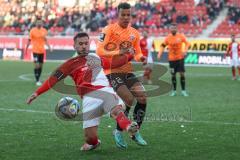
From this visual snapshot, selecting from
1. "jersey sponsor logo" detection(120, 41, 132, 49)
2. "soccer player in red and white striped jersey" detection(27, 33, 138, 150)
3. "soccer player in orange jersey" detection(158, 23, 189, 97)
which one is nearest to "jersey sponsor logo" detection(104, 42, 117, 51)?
"jersey sponsor logo" detection(120, 41, 132, 49)

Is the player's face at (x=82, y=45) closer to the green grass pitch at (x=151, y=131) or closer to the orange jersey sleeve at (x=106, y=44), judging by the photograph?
the orange jersey sleeve at (x=106, y=44)

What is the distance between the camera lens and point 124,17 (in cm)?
930

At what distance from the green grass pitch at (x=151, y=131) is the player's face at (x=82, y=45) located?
1.46 metres

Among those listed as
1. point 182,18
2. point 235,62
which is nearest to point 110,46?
point 235,62

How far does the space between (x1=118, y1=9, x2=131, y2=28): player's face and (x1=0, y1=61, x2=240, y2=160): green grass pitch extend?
75.0 inches

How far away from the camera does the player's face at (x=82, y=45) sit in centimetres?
838

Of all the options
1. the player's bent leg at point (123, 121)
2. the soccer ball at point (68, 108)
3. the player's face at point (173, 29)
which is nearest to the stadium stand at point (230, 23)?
the player's face at point (173, 29)

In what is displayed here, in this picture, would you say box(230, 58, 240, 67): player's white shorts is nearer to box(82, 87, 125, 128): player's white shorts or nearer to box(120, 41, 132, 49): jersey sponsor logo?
box(120, 41, 132, 49): jersey sponsor logo

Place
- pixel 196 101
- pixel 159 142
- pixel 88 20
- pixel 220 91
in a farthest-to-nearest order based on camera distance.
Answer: pixel 88 20, pixel 220 91, pixel 196 101, pixel 159 142

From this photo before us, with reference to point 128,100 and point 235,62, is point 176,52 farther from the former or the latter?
point 128,100

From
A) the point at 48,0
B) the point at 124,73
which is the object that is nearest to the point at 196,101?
the point at 124,73

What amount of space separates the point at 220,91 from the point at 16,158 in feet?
39.0

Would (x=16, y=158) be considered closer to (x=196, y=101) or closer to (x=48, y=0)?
(x=196, y=101)

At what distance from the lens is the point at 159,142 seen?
910cm
